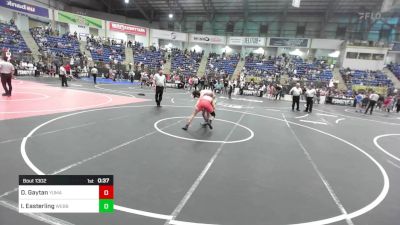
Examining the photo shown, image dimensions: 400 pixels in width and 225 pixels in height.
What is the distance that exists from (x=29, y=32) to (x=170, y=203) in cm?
3404

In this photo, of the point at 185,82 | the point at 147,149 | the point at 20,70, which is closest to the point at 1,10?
the point at 20,70

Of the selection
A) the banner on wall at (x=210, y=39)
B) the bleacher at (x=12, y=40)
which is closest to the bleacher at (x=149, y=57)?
the banner on wall at (x=210, y=39)

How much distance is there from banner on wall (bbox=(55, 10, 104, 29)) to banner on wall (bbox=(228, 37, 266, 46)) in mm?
18262

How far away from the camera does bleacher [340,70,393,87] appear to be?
3005 centimetres

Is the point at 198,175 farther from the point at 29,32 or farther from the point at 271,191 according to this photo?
the point at 29,32

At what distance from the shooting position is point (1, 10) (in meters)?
29.4

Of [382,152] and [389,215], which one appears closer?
[389,215]

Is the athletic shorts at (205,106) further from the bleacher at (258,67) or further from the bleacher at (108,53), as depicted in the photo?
the bleacher at (108,53)

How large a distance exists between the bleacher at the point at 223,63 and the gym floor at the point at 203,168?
2741 cm

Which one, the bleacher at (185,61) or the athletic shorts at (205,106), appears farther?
the bleacher at (185,61)

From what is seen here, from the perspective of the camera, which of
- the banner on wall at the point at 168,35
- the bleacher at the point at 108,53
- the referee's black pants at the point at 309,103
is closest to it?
the referee's black pants at the point at 309,103

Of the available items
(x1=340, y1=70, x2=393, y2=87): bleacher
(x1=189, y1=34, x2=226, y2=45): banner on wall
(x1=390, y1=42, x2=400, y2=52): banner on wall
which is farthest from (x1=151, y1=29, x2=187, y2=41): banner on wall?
(x1=390, y1=42, x2=400, y2=52): banner on wall
